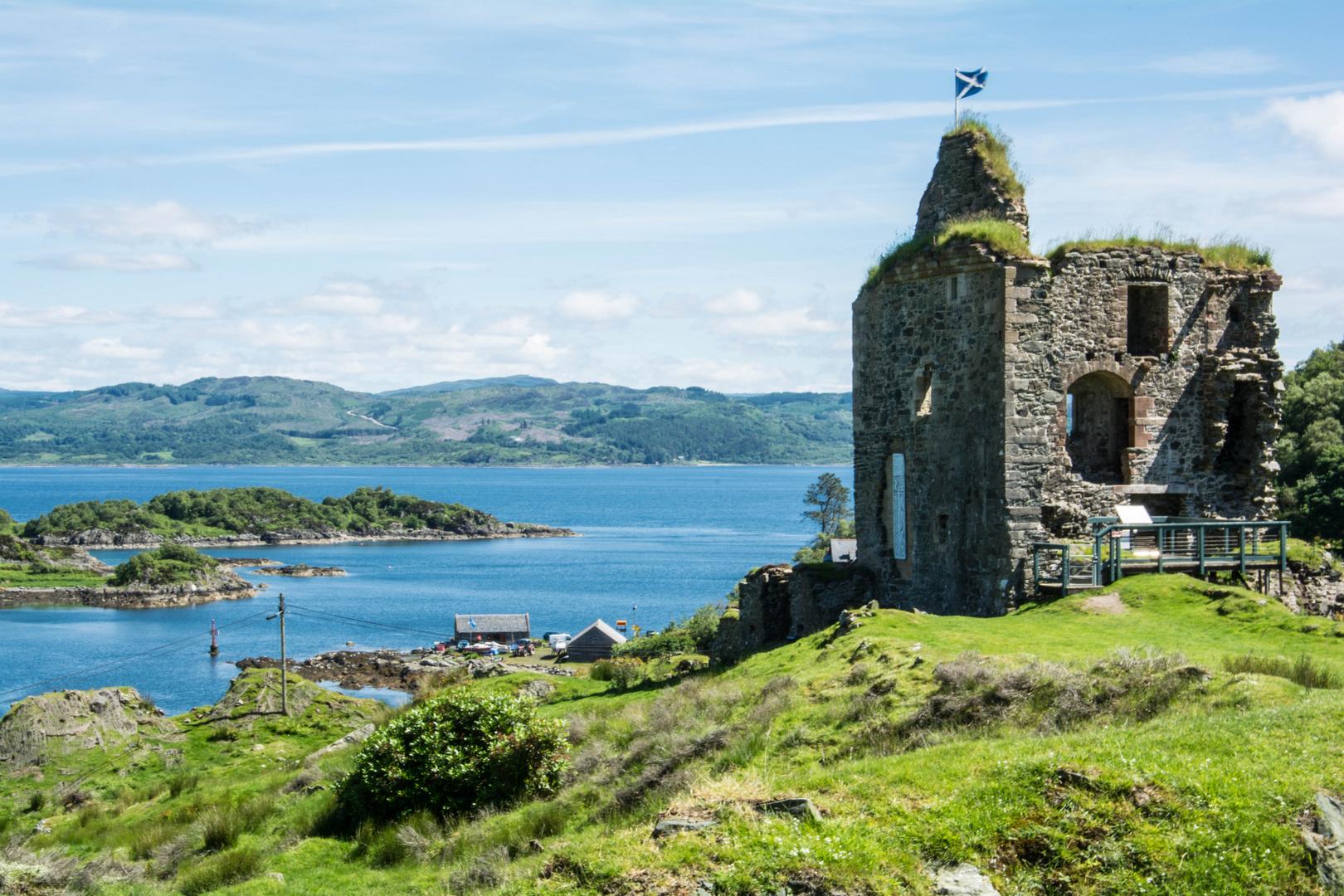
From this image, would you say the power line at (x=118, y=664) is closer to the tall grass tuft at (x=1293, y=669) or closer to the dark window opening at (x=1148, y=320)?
the dark window opening at (x=1148, y=320)

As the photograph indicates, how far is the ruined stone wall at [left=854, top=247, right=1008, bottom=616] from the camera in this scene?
66.5 feet

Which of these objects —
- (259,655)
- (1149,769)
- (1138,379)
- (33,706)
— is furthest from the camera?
(259,655)

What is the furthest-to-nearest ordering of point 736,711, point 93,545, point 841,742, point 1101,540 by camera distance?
point 93,545 < point 1101,540 < point 736,711 < point 841,742

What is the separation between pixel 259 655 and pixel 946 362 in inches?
2549

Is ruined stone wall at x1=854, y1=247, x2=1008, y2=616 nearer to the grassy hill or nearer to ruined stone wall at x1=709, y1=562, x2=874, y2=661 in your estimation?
ruined stone wall at x1=709, y1=562, x2=874, y2=661

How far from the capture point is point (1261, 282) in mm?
21672

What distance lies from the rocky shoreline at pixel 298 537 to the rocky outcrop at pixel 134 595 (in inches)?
1417

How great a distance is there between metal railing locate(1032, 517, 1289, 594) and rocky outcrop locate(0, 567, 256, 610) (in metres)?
94.9

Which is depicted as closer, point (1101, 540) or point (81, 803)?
point (1101, 540)

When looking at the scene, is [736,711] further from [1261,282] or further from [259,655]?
[259,655]

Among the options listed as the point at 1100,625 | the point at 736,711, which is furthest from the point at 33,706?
the point at 1100,625

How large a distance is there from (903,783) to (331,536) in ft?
522

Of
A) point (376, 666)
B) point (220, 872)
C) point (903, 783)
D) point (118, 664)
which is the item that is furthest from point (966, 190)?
point (118, 664)

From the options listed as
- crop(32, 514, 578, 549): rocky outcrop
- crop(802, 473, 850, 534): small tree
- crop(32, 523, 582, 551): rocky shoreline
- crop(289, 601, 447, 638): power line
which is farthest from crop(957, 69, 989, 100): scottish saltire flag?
crop(32, 514, 578, 549): rocky outcrop
